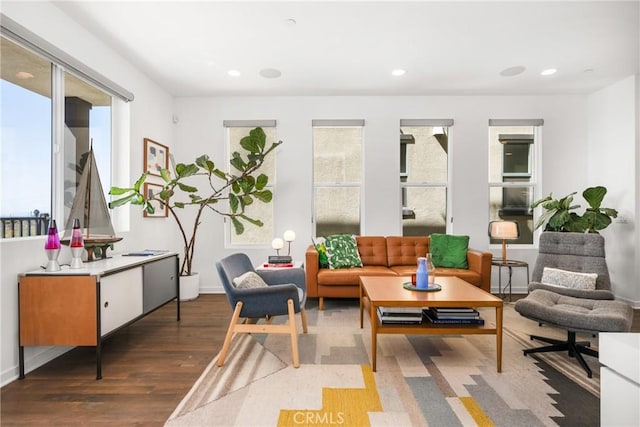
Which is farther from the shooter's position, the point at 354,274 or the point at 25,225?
the point at 354,274

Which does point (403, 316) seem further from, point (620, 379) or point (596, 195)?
point (596, 195)

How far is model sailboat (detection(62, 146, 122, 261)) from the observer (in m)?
2.74

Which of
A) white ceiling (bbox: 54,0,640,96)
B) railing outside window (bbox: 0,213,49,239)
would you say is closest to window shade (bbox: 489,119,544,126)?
white ceiling (bbox: 54,0,640,96)

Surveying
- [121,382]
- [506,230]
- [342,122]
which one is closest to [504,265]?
[506,230]

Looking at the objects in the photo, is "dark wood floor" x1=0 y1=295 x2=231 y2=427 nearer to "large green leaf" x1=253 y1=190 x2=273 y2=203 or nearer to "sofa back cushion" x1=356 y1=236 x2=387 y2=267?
"large green leaf" x1=253 y1=190 x2=273 y2=203

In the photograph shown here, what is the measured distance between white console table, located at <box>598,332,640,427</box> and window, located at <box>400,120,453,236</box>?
12.7 feet

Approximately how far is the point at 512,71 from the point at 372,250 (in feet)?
8.93

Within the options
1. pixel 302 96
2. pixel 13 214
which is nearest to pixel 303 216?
pixel 302 96

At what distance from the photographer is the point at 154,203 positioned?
13.7 feet

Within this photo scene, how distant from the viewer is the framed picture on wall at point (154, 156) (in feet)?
13.0

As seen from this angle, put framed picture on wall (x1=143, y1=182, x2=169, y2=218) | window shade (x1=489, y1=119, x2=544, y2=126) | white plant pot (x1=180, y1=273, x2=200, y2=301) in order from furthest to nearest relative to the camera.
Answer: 1. window shade (x1=489, y1=119, x2=544, y2=126)
2. white plant pot (x1=180, y1=273, x2=200, y2=301)
3. framed picture on wall (x1=143, y1=182, x2=169, y2=218)

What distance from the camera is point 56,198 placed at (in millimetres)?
2689

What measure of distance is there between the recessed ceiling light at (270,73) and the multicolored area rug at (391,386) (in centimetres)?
293

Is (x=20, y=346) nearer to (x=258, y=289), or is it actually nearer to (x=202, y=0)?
(x=258, y=289)
